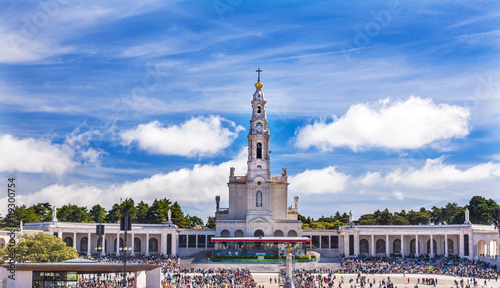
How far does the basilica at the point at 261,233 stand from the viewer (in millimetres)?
102438

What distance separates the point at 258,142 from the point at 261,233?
14386 mm

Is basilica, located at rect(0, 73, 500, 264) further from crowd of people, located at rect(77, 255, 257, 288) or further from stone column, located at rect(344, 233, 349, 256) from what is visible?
crowd of people, located at rect(77, 255, 257, 288)

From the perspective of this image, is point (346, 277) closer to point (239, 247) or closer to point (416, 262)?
point (416, 262)

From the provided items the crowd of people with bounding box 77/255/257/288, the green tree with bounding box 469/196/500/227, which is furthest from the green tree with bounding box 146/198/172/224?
the green tree with bounding box 469/196/500/227

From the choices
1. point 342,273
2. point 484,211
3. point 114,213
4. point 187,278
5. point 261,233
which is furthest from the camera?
point 114,213

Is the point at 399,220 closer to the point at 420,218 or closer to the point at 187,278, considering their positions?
the point at 420,218

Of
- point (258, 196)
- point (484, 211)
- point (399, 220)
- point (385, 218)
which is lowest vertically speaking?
point (399, 220)

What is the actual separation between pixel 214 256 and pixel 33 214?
110 feet

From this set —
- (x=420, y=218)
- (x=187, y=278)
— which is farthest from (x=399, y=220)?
(x=187, y=278)

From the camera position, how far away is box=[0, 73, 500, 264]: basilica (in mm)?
102438

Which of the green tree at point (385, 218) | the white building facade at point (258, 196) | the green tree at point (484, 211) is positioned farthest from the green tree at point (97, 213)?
the green tree at point (484, 211)

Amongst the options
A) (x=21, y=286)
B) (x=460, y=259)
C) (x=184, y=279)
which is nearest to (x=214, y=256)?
(x=184, y=279)

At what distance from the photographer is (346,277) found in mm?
85562

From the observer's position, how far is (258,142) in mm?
112562
